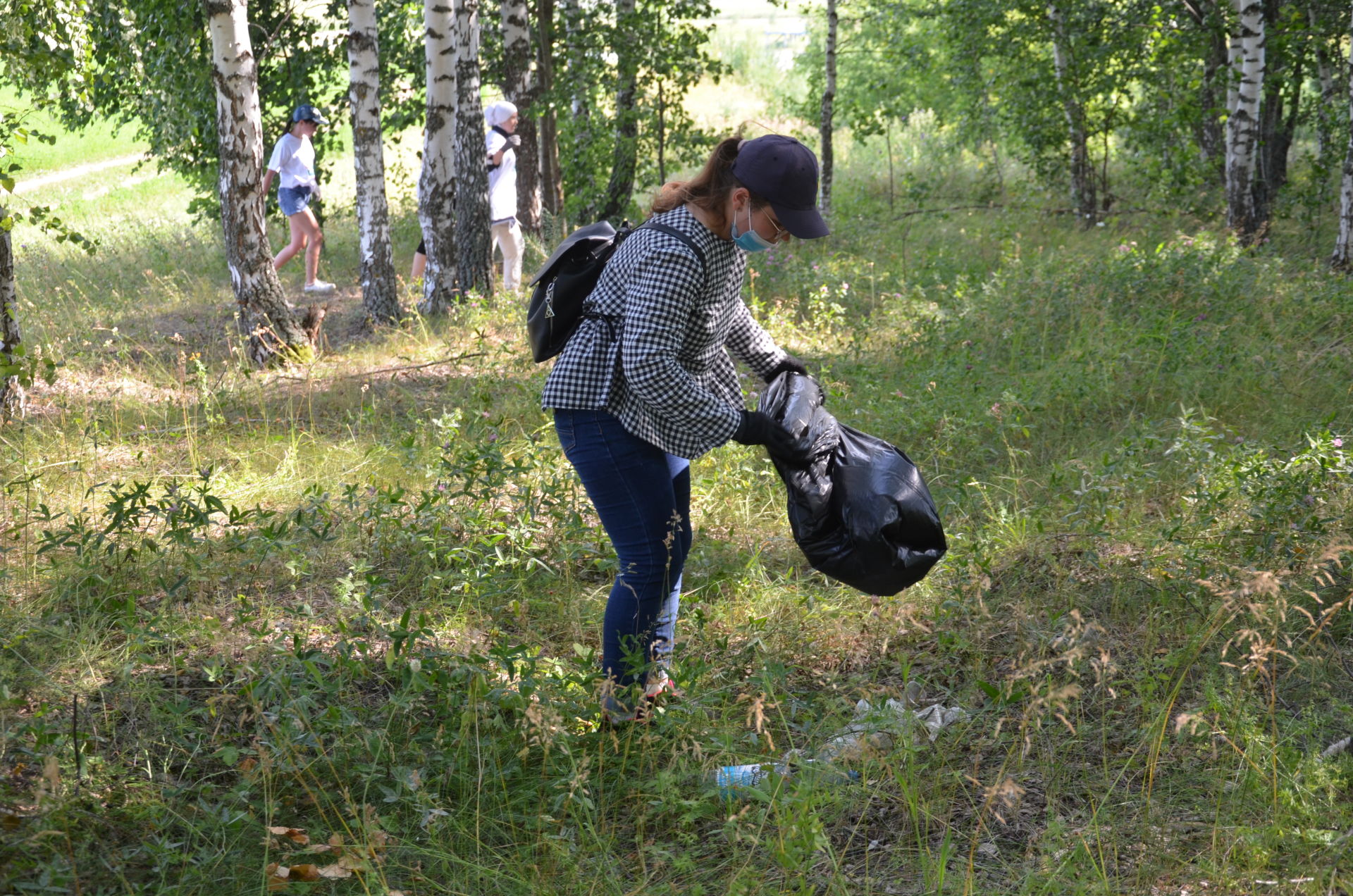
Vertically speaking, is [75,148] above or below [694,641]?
below

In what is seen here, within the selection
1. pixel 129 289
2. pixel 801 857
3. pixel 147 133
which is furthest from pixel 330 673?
pixel 147 133

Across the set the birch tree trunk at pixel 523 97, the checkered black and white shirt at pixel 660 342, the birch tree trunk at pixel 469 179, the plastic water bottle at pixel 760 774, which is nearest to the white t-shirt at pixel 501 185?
the birch tree trunk at pixel 469 179

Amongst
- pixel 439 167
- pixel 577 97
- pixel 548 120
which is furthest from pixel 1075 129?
pixel 439 167

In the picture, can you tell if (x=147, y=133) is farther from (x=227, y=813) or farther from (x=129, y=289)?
(x=227, y=813)

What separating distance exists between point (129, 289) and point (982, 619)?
1006cm

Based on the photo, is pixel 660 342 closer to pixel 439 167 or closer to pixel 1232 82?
pixel 439 167

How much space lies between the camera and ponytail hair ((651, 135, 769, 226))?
2.77m

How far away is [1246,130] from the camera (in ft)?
30.8

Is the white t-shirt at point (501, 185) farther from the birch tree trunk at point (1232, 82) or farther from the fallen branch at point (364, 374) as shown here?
the birch tree trunk at point (1232, 82)

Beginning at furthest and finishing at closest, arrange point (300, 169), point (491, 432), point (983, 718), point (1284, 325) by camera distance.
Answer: point (300, 169) < point (1284, 325) < point (491, 432) < point (983, 718)

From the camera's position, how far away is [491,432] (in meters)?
5.31

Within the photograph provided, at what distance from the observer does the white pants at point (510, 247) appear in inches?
364

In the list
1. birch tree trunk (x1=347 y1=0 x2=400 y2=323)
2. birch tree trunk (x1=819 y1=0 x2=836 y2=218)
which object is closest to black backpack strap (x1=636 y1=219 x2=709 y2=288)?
birch tree trunk (x1=347 y1=0 x2=400 y2=323)

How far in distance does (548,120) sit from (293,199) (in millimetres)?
3608
